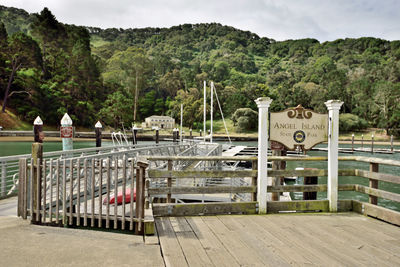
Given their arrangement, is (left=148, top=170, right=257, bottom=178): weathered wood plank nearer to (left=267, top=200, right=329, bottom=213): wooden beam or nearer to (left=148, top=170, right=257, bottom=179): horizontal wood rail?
(left=148, top=170, right=257, bottom=179): horizontal wood rail

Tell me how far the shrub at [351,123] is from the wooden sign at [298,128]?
67476mm

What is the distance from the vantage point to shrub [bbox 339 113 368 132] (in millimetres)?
66025

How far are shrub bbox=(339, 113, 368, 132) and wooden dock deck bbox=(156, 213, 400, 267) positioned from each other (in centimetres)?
6787

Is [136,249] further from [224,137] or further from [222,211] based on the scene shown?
[224,137]

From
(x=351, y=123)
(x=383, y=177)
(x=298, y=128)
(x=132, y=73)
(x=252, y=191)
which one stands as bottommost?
(x=252, y=191)

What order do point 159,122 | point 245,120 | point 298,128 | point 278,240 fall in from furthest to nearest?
point 159,122 → point 245,120 → point 298,128 → point 278,240

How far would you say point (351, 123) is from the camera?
6562 centimetres

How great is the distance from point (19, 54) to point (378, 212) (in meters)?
71.6

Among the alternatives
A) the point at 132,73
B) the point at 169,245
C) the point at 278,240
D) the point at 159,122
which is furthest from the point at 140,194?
the point at 132,73

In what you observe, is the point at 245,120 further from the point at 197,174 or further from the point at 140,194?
the point at 140,194

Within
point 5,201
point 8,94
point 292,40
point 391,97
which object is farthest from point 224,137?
point 292,40

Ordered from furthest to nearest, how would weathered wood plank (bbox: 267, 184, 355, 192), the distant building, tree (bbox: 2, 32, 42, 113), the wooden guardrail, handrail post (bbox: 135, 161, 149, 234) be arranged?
the distant building < tree (bbox: 2, 32, 42, 113) < weathered wood plank (bbox: 267, 184, 355, 192) < the wooden guardrail < handrail post (bbox: 135, 161, 149, 234)

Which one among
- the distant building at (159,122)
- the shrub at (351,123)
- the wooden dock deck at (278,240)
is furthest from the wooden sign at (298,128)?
the distant building at (159,122)

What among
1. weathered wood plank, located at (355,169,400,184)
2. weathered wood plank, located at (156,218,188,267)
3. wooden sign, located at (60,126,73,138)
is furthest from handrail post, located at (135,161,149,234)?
wooden sign, located at (60,126,73,138)
